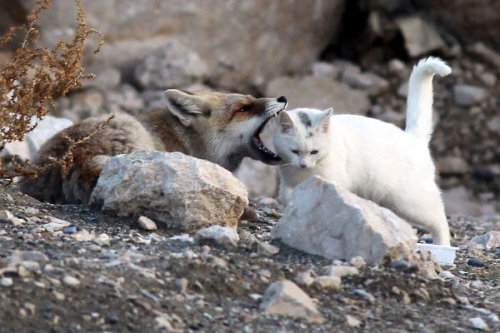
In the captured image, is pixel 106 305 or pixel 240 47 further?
pixel 240 47

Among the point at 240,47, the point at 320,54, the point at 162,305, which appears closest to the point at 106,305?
the point at 162,305

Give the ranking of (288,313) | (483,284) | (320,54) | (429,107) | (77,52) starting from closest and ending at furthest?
1. (288,313)
2. (483,284)
3. (77,52)
4. (429,107)
5. (320,54)

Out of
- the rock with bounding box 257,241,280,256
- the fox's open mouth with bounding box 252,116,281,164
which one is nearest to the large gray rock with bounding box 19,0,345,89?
the fox's open mouth with bounding box 252,116,281,164

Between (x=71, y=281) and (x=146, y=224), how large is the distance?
142 centimetres

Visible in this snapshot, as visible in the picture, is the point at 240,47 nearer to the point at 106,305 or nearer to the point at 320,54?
the point at 320,54

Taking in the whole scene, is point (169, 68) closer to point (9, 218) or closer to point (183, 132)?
point (183, 132)

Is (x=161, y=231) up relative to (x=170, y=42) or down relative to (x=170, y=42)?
down

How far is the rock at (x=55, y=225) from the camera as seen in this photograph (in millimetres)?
4911

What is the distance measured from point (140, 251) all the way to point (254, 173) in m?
5.79

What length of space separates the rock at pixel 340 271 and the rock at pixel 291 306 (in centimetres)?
46

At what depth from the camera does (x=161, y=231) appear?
207 inches

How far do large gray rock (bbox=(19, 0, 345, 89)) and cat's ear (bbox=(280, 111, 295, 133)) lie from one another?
419cm

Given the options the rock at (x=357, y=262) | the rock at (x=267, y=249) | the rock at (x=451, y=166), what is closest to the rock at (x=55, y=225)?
the rock at (x=267, y=249)

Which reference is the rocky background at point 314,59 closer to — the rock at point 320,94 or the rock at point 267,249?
the rock at point 320,94
